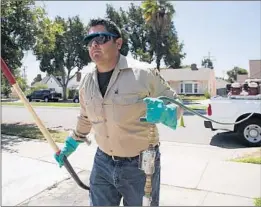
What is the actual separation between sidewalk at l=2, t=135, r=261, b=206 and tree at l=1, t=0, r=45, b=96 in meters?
4.07

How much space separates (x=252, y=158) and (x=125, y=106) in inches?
170

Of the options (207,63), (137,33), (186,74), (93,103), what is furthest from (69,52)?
(93,103)

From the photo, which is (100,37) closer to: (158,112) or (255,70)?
(158,112)

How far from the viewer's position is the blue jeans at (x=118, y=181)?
2.26 meters

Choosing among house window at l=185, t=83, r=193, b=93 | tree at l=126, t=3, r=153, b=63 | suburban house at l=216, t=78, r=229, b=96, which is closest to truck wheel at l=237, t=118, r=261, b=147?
suburban house at l=216, t=78, r=229, b=96

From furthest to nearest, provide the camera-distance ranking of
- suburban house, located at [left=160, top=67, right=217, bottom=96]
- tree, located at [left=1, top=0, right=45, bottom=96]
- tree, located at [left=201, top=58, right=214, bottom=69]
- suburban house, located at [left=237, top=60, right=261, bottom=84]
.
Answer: tree, located at [left=201, top=58, right=214, bottom=69]
suburban house, located at [left=160, top=67, right=217, bottom=96]
tree, located at [left=1, top=0, right=45, bottom=96]
suburban house, located at [left=237, top=60, right=261, bottom=84]

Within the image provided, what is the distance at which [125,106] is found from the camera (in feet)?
7.14

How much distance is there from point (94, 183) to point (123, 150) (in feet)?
1.33

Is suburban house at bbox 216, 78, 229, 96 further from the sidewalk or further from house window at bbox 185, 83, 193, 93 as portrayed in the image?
house window at bbox 185, 83, 193, 93

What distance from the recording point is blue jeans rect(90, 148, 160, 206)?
2256 millimetres

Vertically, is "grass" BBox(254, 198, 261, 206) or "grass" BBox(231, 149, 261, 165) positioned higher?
"grass" BBox(231, 149, 261, 165)

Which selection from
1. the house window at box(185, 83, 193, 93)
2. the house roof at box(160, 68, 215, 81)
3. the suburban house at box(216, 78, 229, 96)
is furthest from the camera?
the house window at box(185, 83, 193, 93)

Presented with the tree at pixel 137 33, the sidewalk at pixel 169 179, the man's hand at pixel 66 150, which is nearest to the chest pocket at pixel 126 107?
the man's hand at pixel 66 150

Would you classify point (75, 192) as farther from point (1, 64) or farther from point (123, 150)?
point (1, 64)
